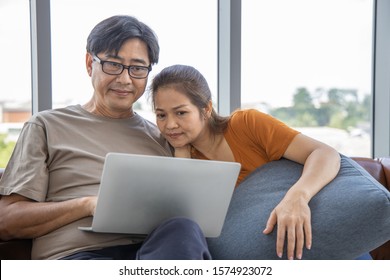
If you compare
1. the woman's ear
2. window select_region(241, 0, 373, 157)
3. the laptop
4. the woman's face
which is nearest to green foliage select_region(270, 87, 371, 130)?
window select_region(241, 0, 373, 157)

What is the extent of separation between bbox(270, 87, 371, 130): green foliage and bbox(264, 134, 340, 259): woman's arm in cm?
124

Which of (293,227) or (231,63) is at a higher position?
(231,63)

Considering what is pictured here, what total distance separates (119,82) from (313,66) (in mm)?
1538

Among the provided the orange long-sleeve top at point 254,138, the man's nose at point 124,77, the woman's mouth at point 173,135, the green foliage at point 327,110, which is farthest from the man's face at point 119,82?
→ the green foliage at point 327,110

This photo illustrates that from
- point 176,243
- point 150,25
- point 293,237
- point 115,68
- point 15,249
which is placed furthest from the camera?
point 150,25

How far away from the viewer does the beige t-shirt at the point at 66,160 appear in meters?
1.60

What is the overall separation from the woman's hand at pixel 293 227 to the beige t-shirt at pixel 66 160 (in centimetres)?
45

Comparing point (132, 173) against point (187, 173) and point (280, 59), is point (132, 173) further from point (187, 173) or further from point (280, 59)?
point (280, 59)

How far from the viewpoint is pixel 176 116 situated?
1.80 meters

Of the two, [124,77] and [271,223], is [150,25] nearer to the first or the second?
[124,77]

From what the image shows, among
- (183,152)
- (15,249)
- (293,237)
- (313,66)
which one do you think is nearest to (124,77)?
(183,152)

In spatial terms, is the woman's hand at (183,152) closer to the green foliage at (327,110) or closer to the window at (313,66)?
the window at (313,66)
